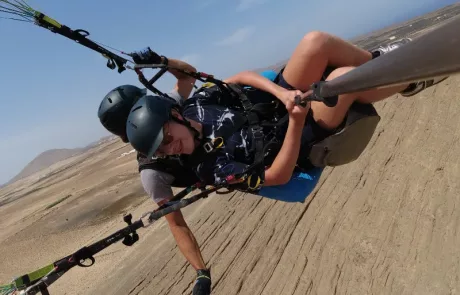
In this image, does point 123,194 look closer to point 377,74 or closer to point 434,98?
point 434,98

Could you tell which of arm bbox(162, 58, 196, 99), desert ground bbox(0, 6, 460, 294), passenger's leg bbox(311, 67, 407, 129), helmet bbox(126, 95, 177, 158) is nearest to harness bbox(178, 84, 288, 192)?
passenger's leg bbox(311, 67, 407, 129)

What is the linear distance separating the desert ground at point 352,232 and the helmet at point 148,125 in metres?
3.17

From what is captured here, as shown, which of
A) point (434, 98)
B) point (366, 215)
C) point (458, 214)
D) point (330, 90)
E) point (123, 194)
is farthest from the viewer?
point (123, 194)

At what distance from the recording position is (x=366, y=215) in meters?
5.93

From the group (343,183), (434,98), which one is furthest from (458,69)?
(434,98)

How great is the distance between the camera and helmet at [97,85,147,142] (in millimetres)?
3605

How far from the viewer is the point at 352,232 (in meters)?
5.65

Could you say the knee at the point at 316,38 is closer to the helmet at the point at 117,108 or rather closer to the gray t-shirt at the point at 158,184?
the gray t-shirt at the point at 158,184

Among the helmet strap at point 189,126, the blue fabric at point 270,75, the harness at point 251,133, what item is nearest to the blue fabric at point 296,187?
the harness at point 251,133

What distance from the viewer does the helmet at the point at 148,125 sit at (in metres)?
2.83

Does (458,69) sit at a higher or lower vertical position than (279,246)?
higher

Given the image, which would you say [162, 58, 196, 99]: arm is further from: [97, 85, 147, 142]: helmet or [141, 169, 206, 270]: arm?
[141, 169, 206, 270]: arm

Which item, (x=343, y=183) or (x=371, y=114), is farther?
(x=343, y=183)

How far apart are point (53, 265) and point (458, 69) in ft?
7.97
